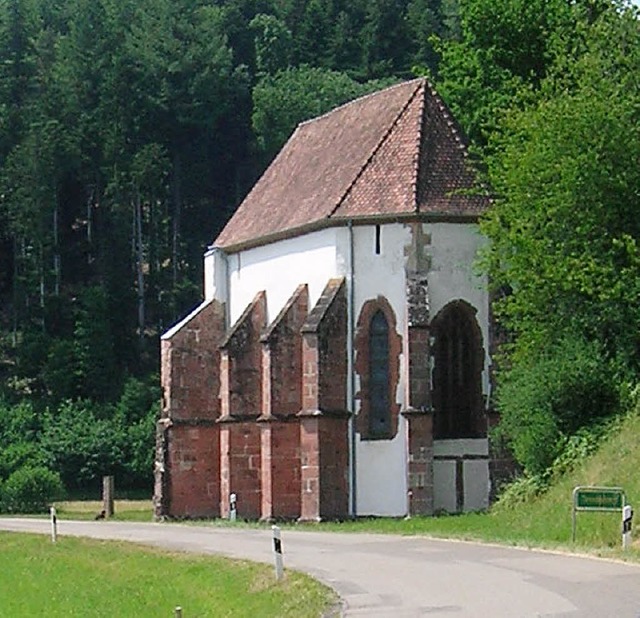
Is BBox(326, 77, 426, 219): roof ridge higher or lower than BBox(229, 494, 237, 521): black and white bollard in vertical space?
higher

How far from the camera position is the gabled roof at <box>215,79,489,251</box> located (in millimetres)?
40781

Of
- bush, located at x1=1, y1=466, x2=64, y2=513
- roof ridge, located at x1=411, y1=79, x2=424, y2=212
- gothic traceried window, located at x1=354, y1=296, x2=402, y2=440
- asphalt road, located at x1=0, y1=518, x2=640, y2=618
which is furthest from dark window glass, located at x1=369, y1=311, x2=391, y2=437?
bush, located at x1=1, y1=466, x2=64, y2=513

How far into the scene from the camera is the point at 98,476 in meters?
68.6

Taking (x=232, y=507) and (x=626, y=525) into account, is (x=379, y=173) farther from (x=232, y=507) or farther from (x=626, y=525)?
(x=626, y=525)

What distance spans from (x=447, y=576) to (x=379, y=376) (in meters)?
19.1

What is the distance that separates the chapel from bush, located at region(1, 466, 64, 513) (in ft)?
45.2

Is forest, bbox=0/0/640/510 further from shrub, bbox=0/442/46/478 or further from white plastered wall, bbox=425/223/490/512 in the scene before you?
white plastered wall, bbox=425/223/490/512

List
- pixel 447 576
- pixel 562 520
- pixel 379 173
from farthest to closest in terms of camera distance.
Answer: pixel 379 173
pixel 562 520
pixel 447 576

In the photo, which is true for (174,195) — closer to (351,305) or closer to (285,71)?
(285,71)

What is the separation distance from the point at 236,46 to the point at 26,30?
1344 centimetres

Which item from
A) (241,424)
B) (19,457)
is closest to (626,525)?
(241,424)

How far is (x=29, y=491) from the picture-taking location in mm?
56219

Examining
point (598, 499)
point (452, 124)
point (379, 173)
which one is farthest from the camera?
point (452, 124)

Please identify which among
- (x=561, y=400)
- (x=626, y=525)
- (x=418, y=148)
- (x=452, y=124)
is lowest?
(x=626, y=525)
